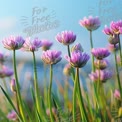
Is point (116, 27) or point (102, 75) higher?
point (116, 27)

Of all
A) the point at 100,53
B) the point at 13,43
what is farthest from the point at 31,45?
the point at 100,53

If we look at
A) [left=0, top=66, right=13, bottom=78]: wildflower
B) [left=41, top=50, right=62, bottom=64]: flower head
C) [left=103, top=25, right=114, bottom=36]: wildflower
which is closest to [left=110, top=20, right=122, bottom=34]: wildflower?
[left=103, top=25, right=114, bottom=36]: wildflower

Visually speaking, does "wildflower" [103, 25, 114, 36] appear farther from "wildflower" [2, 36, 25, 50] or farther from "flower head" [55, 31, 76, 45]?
"wildflower" [2, 36, 25, 50]

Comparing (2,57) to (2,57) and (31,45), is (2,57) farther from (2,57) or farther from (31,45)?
(31,45)

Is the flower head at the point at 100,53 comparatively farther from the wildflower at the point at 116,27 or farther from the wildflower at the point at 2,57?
the wildflower at the point at 2,57

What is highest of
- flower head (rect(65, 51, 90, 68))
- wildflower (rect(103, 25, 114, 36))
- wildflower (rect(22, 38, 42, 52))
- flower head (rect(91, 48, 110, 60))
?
wildflower (rect(103, 25, 114, 36))

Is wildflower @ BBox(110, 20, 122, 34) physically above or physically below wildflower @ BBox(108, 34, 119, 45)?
above

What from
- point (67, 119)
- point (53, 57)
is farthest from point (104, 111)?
point (53, 57)

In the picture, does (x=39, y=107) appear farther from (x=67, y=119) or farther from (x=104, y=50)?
(x=104, y=50)

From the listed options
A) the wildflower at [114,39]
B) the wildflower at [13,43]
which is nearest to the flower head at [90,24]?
the wildflower at [114,39]
